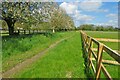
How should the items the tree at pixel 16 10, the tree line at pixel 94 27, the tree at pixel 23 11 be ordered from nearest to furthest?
the tree at pixel 16 10
the tree at pixel 23 11
the tree line at pixel 94 27

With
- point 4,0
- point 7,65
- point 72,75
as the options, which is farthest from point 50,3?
point 72,75

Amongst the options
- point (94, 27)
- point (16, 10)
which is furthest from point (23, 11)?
point (94, 27)

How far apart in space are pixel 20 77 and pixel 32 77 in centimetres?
43

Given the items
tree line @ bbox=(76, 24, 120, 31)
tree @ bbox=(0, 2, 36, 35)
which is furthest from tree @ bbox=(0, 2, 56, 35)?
tree line @ bbox=(76, 24, 120, 31)

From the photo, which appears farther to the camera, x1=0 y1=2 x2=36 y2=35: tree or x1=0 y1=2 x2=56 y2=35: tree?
x1=0 y1=2 x2=56 y2=35: tree

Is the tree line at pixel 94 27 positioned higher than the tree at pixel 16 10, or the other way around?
the tree at pixel 16 10

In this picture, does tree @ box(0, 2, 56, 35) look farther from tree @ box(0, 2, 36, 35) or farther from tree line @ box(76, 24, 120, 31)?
tree line @ box(76, 24, 120, 31)

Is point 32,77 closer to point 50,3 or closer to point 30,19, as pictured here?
point 30,19

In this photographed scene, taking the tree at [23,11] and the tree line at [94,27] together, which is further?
the tree line at [94,27]

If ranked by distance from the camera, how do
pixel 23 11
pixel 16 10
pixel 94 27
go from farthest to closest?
pixel 94 27, pixel 23 11, pixel 16 10

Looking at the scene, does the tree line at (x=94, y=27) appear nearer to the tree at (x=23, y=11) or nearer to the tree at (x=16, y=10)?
the tree at (x=23, y=11)

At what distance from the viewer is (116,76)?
7961 millimetres

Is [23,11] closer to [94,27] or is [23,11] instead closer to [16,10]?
[16,10]

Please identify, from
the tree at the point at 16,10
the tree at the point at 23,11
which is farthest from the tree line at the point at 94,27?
the tree at the point at 16,10
